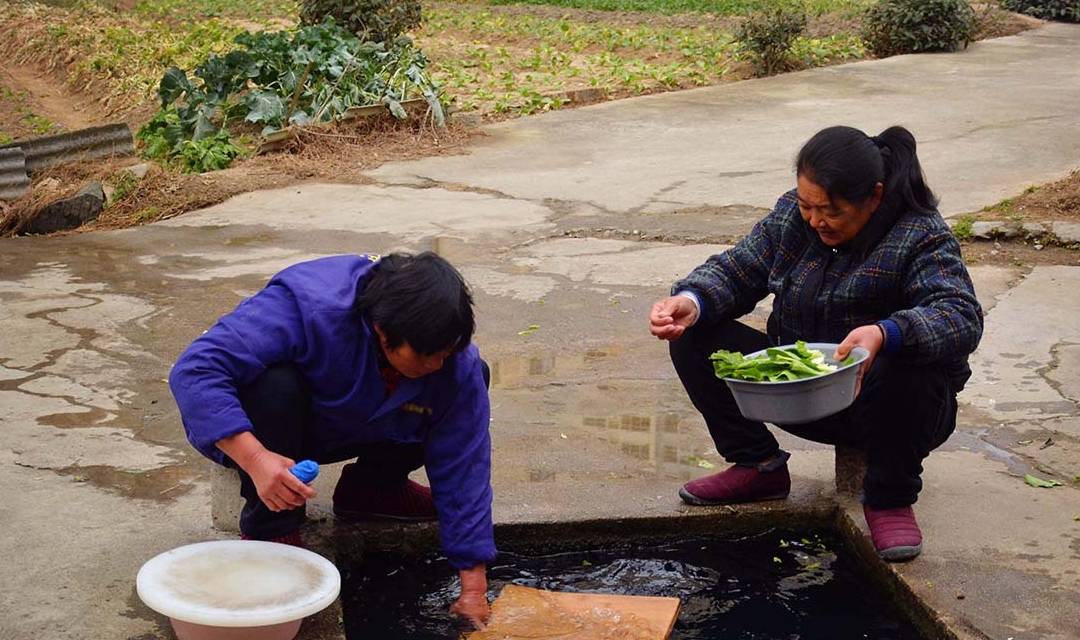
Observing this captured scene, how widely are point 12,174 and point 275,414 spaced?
5726mm

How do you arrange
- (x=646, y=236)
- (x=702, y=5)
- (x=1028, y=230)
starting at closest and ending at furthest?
(x=1028, y=230) → (x=646, y=236) → (x=702, y=5)

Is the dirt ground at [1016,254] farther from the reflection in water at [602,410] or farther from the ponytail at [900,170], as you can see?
the ponytail at [900,170]

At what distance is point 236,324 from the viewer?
2.83 meters

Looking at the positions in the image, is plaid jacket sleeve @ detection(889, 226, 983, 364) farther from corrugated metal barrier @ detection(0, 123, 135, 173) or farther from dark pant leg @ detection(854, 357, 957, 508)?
corrugated metal barrier @ detection(0, 123, 135, 173)

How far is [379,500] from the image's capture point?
11.2 feet

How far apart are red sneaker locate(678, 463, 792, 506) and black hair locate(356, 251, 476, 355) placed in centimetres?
111

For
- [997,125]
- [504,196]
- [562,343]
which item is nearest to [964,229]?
[562,343]

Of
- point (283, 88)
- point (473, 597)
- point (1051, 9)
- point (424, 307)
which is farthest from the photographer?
point (1051, 9)

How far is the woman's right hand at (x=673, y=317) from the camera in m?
3.31

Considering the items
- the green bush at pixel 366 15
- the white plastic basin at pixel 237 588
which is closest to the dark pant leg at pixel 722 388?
the white plastic basin at pixel 237 588

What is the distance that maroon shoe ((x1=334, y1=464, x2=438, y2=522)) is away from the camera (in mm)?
3412

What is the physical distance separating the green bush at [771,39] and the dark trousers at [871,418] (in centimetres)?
849

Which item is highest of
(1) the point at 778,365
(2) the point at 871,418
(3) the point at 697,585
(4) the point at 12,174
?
(1) the point at 778,365

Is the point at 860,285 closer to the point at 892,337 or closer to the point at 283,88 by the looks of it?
the point at 892,337
